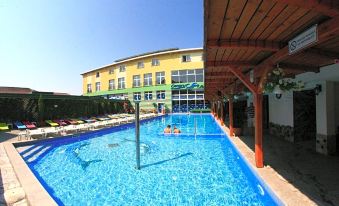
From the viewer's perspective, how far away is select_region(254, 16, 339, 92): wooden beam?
9.51ft

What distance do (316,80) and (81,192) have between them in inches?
299

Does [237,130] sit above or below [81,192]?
above

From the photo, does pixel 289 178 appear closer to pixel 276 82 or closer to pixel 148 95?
pixel 276 82

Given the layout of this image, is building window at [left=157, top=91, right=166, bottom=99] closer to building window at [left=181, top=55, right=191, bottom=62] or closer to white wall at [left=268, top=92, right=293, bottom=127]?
building window at [left=181, top=55, right=191, bottom=62]

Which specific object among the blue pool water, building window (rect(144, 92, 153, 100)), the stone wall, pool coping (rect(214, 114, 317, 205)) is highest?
building window (rect(144, 92, 153, 100))

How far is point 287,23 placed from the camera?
3422 millimetres

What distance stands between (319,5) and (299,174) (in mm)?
4287

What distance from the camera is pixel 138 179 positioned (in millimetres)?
6695

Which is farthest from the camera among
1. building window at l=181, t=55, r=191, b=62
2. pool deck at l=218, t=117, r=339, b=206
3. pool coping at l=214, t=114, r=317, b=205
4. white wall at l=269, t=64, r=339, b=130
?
building window at l=181, t=55, r=191, b=62

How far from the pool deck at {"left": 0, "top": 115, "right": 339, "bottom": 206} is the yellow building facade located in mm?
29392

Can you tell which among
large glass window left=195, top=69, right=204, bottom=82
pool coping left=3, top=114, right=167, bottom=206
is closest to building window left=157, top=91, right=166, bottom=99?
large glass window left=195, top=69, right=204, bottom=82

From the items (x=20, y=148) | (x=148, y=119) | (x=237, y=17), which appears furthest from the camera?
(x=148, y=119)

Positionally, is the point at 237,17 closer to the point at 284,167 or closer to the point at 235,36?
the point at 235,36

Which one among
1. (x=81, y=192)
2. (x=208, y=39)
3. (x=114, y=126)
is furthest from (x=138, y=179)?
(x=114, y=126)
